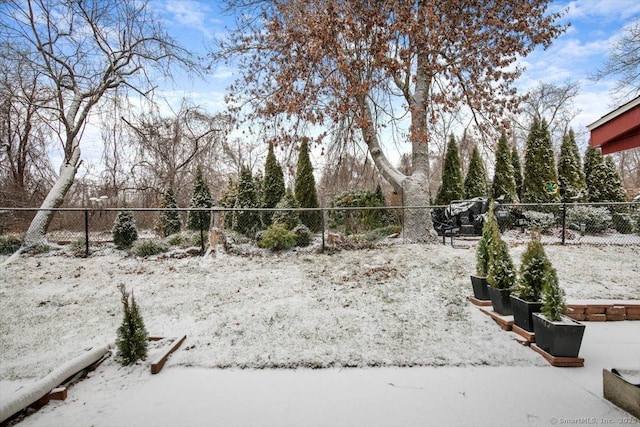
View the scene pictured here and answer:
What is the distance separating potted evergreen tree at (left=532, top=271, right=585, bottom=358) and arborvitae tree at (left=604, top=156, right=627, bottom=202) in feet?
41.4

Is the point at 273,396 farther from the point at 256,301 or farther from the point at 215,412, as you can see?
the point at 256,301

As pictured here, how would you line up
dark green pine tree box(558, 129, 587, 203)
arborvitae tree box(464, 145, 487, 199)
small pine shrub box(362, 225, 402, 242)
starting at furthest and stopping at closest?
1. dark green pine tree box(558, 129, 587, 203)
2. arborvitae tree box(464, 145, 487, 199)
3. small pine shrub box(362, 225, 402, 242)

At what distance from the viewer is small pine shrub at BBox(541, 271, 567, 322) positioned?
8.16 feet

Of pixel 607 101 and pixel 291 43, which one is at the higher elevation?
pixel 291 43

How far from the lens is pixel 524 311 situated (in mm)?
2875

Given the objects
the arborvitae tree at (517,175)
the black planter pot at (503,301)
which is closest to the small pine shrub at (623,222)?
the arborvitae tree at (517,175)

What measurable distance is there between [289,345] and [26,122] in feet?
38.4

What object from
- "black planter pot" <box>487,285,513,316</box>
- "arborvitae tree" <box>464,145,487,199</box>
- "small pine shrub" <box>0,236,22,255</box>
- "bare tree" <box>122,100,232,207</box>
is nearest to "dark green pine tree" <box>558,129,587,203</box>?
"arborvitae tree" <box>464,145,487,199</box>

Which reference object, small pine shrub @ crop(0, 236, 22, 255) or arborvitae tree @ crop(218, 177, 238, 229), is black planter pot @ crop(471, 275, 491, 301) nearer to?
arborvitae tree @ crop(218, 177, 238, 229)

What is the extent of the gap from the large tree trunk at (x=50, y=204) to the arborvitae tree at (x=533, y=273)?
29.5 ft

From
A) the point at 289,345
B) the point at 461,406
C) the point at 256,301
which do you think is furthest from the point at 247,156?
the point at 461,406

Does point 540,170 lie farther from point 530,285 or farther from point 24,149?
point 24,149

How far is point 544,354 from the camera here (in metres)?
2.57

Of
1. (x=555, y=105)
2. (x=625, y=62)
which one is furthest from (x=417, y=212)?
→ (x=555, y=105)
